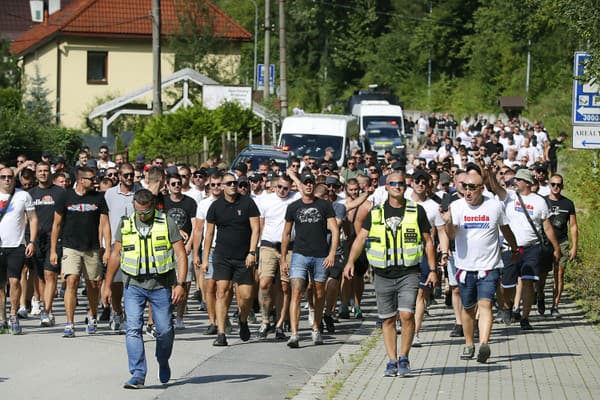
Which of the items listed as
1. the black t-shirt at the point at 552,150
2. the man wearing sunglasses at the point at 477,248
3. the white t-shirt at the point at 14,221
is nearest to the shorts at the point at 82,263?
the white t-shirt at the point at 14,221

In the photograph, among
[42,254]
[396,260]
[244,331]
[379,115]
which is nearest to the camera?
[396,260]

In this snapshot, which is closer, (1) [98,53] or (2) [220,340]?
(2) [220,340]

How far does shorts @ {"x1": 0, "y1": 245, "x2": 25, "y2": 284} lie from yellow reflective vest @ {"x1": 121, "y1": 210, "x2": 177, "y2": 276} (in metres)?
3.44

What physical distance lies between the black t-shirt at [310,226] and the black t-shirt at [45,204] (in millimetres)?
3279

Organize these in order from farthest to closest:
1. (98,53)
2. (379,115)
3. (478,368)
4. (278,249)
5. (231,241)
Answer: (98,53)
(379,115)
(278,249)
(231,241)
(478,368)

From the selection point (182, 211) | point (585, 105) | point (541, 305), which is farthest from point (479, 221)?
point (585, 105)

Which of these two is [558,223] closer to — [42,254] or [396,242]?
[396,242]

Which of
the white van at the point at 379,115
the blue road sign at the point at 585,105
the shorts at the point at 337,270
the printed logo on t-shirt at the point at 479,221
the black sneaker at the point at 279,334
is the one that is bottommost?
the black sneaker at the point at 279,334

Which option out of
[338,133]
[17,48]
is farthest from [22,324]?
[17,48]

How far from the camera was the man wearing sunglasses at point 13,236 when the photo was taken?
13.3m

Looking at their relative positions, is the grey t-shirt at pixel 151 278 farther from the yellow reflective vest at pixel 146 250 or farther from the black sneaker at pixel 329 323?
Result: the black sneaker at pixel 329 323

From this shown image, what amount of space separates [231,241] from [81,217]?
179 cm

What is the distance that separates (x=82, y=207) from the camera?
1345cm

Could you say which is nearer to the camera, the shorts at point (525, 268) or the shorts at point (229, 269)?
the shorts at point (229, 269)
